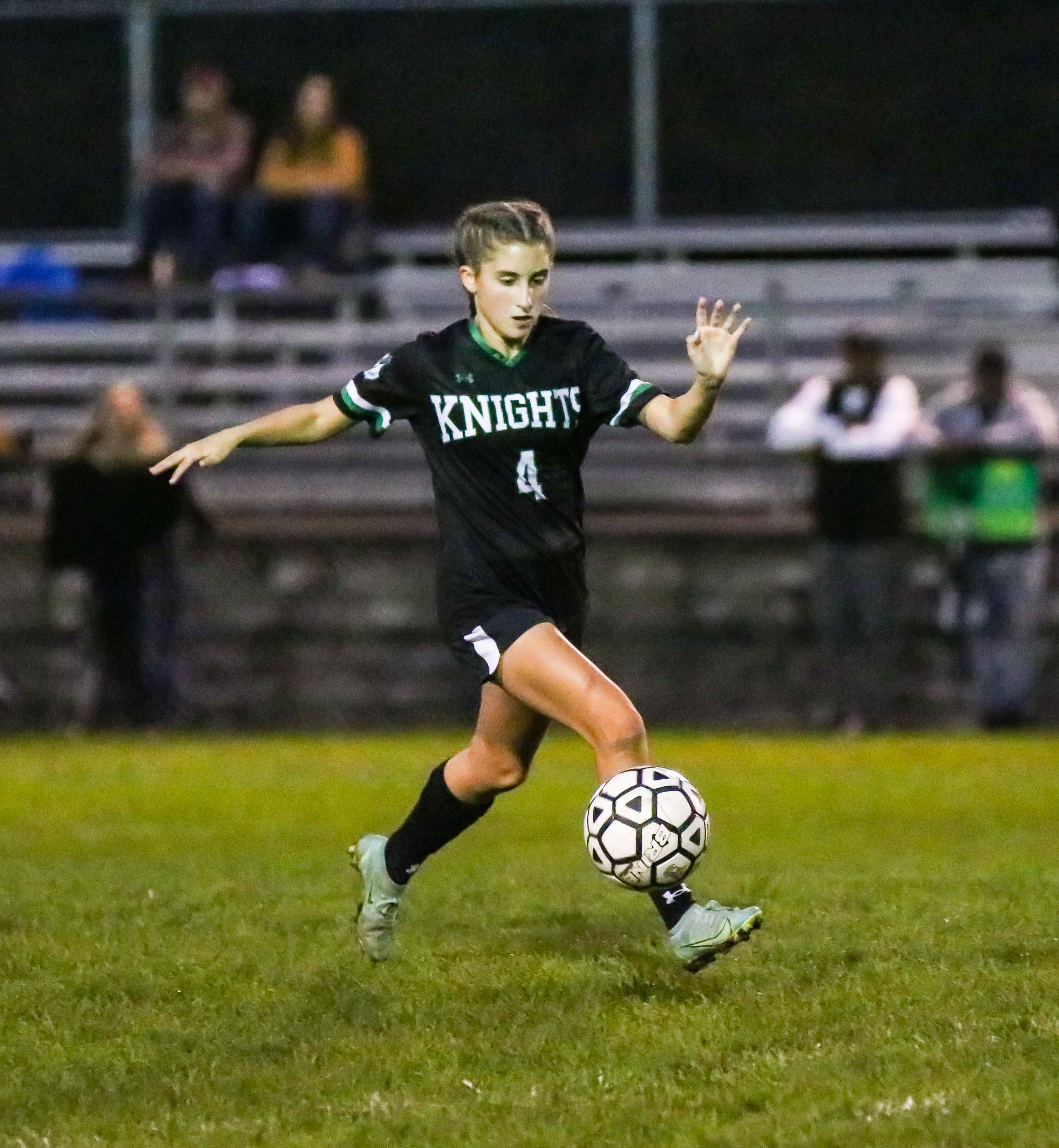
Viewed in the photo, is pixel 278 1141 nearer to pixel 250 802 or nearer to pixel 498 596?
pixel 498 596

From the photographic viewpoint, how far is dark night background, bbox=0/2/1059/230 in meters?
18.8

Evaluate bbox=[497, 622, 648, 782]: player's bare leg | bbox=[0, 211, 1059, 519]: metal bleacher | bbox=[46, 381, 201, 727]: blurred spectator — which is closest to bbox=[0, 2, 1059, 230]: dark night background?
bbox=[0, 211, 1059, 519]: metal bleacher

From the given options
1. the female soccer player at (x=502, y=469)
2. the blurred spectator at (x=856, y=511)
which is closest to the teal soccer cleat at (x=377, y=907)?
the female soccer player at (x=502, y=469)

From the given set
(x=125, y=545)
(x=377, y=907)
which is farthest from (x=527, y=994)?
(x=125, y=545)

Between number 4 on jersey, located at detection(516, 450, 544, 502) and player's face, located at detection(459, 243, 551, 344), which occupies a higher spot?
player's face, located at detection(459, 243, 551, 344)

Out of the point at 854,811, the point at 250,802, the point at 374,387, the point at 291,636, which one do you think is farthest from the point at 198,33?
the point at 374,387

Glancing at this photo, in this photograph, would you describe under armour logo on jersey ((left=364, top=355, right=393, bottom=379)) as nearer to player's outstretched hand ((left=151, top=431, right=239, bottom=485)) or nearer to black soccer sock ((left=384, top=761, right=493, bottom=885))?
player's outstretched hand ((left=151, top=431, right=239, bottom=485))

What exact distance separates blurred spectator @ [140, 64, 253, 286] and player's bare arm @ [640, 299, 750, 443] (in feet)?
38.3

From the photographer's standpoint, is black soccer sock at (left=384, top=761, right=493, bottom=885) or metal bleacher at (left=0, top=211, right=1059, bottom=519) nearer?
black soccer sock at (left=384, top=761, right=493, bottom=885)

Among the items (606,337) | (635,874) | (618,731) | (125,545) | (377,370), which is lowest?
(125,545)

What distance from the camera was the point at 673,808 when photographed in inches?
255

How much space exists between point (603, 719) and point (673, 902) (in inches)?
20.0

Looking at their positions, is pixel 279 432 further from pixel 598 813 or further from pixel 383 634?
pixel 383 634

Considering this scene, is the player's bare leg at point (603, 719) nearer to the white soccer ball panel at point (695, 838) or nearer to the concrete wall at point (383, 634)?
the white soccer ball panel at point (695, 838)
